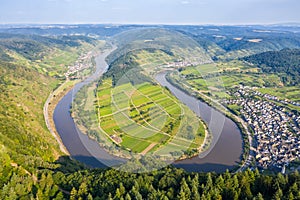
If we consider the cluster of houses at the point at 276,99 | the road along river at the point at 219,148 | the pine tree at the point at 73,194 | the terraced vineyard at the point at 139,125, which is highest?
the terraced vineyard at the point at 139,125

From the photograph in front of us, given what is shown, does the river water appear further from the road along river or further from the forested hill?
the forested hill

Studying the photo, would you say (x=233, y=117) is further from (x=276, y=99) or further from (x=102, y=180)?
(x=102, y=180)

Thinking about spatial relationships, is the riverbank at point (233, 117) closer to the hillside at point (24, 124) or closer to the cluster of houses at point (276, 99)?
the cluster of houses at point (276, 99)

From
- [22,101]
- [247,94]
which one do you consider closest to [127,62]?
[22,101]

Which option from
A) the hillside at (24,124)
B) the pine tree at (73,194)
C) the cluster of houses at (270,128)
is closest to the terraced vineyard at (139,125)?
the pine tree at (73,194)

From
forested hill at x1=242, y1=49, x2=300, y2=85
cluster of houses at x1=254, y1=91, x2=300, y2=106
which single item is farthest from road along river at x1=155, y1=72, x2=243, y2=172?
forested hill at x1=242, y1=49, x2=300, y2=85
